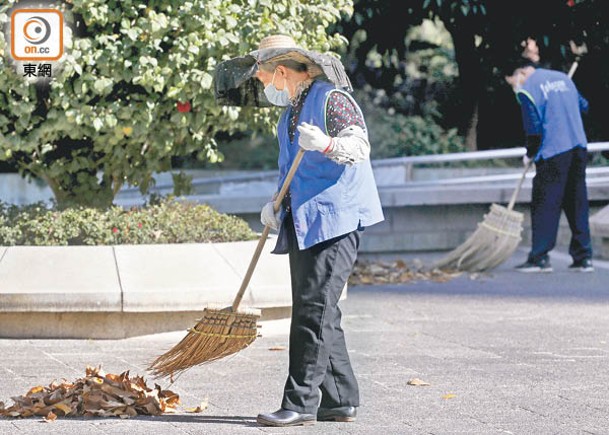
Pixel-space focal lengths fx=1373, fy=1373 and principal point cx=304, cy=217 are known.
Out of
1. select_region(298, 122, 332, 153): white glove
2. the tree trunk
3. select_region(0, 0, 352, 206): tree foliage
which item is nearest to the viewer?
select_region(298, 122, 332, 153): white glove

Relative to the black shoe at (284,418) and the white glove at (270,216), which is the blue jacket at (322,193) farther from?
the black shoe at (284,418)

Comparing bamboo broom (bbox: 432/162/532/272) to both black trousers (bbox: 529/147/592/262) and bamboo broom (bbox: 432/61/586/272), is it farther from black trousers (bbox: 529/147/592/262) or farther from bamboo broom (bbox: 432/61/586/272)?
black trousers (bbox: 529/147/592/262)

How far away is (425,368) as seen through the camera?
22.9ft

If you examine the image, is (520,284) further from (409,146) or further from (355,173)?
(409,146)

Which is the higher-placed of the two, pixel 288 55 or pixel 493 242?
pixel 288 55

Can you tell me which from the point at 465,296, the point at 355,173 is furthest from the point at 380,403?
the point at 465,296

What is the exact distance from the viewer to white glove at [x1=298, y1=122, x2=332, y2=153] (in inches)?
207

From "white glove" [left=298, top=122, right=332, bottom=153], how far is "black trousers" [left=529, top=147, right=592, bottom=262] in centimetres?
631

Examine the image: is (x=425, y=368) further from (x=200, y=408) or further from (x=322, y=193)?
(x=322, y=193)

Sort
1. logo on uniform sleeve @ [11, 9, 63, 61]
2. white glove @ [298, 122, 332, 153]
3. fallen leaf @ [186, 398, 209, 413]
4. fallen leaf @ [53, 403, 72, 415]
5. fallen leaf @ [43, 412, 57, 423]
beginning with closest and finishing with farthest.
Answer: white glove @ [298, 122, 332, 153], fallen leaf @ [43, 412, 57, 423], fallen leaf @ [53, 403, 72, 415], fallen leaf @ [186, 398, 209, 413], logo on uniform sleeve @ [11, 9, 63, 61]

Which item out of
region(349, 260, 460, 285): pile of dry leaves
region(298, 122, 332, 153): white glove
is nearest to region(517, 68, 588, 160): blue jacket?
region(349, 260, 460, 285): pile of dry leaves

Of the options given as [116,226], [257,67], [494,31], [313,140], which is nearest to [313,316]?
[313,140]

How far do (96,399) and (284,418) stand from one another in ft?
2.78

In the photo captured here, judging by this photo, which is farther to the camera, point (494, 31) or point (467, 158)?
point (494, 31)
